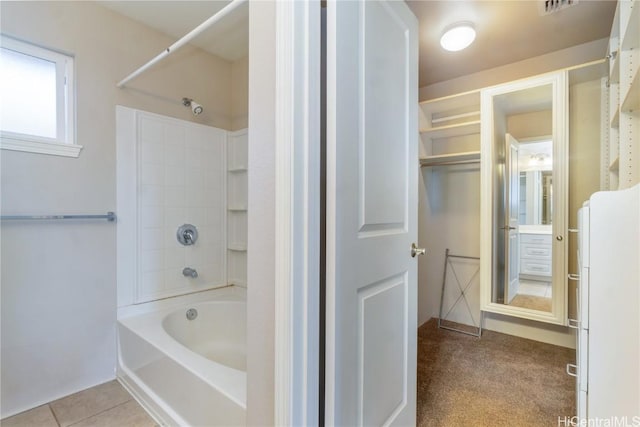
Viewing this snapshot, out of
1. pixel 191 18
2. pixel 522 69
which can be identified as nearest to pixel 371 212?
pixel 191 18

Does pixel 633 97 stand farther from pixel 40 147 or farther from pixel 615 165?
pixel 40 147

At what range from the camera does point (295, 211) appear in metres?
0.79

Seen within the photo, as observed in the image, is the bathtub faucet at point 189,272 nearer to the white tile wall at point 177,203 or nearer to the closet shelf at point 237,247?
the white tile wall at point 177,203

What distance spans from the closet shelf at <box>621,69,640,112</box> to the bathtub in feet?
6.20

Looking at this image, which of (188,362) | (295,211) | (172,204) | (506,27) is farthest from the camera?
(172,204)

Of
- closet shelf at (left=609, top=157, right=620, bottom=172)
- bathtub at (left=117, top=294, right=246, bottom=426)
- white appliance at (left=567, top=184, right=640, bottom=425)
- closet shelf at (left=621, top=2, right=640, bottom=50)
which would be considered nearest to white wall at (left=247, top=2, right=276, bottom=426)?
bathtub at (left=117, top=294, right=246, bottom=426)

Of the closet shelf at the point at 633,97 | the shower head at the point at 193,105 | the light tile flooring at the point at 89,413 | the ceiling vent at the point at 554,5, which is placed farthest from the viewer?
the shower head at the point at 193,105

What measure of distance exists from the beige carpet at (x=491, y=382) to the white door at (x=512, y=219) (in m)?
0.42

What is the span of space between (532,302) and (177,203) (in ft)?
8.95

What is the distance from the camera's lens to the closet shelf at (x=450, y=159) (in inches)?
94.1

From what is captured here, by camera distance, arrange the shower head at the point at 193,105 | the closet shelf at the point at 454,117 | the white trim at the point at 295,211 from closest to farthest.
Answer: the white trim at the point at 295,211
the shower head at the point at 193,105
the closet shelf at the point at 454,117

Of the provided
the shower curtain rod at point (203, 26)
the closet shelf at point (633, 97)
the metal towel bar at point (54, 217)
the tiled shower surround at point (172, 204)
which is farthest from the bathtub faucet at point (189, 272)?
the closet shelf at point (633, 97)

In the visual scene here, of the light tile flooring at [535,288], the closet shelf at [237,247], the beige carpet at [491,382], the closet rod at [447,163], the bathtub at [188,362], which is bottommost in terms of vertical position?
the beige carpet at [491,382]

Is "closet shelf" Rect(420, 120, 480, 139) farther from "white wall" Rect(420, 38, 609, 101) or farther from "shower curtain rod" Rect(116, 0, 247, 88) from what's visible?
"shower curtain rod" Rect(116, 0, 247, 88)
